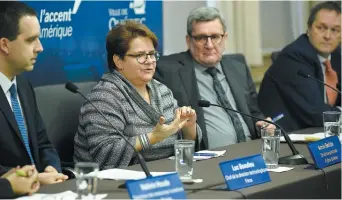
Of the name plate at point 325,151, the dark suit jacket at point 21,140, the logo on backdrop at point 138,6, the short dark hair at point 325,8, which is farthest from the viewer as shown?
the short dark hair at point 325,8

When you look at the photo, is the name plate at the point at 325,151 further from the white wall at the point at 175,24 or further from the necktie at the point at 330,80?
the white wall at the point at 175,24

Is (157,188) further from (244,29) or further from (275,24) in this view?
(275,24)

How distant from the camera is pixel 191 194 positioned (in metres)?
2.43

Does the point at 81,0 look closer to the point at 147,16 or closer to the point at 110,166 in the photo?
the point at 147,16

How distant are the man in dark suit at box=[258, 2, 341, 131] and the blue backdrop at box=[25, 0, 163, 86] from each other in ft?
3.30

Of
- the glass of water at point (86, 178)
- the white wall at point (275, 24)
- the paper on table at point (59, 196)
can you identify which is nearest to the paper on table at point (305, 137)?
the paper on table at point (59, 196)

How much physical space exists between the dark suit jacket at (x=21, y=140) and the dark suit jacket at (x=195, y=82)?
89 cm

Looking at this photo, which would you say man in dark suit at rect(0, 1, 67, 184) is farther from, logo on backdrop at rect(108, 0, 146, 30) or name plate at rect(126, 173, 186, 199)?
logo on backdrop at rect(108, 0, 146, 30)

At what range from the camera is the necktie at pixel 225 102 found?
410 cm

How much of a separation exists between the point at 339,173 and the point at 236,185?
614 millimetres

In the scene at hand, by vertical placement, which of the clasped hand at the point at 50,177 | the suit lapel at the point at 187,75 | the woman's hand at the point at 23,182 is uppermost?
the suit lapel at the point at 187,75

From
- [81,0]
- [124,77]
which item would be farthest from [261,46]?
[124,77]

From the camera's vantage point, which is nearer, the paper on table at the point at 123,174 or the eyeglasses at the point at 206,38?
the paper on table at the point at 123,174

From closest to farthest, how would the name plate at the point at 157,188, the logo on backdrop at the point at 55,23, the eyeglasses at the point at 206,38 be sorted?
the name plate at the point at 157,188
the logo on backdrop at the point at 55,23
the eyeglasses at the point at 206,38
